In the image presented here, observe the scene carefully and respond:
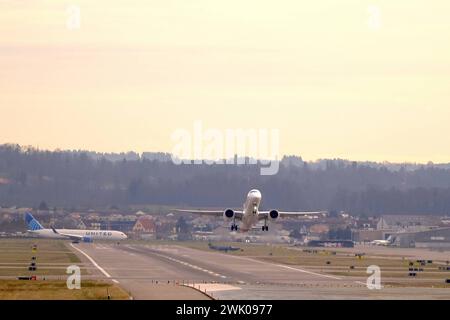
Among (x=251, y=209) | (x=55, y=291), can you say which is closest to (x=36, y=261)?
(x=251, y=209)

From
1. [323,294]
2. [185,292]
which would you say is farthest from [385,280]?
[185,292]

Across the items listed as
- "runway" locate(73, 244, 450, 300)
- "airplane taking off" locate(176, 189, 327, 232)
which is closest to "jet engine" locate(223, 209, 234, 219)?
"airplane taking off" locate(176, 189, 327, 232)

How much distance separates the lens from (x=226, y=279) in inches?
4018

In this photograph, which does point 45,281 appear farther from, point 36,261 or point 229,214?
point 36,261

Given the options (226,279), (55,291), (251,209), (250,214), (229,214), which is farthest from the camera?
(229,214)

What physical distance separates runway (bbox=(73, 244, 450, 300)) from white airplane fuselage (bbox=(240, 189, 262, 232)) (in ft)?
15.5

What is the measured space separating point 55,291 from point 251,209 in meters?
36.9
